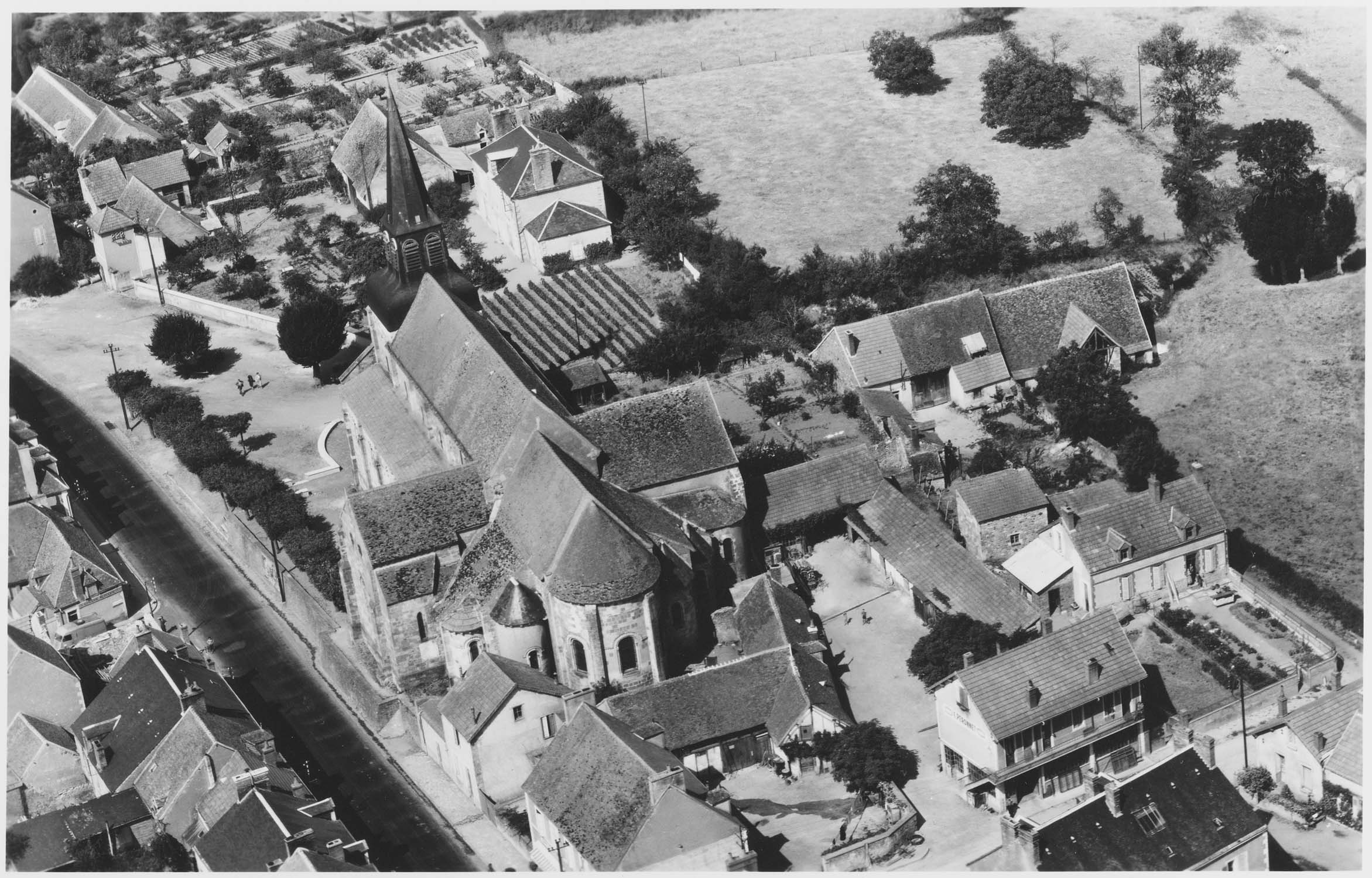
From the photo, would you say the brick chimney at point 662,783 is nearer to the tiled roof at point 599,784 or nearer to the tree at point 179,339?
the tiled roof at point 599,784

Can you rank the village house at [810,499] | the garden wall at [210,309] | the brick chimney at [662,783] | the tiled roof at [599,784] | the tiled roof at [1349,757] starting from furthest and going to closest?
the garden wall at [210,309] < the village house at [810,499] < the tiled roof at [1349,757] < the tiled roof at [599,784] < the brick chimney at [662,783]

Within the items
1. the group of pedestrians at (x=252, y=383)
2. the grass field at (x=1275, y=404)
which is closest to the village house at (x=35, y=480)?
the group of pedestrians at (x=252, y=383)

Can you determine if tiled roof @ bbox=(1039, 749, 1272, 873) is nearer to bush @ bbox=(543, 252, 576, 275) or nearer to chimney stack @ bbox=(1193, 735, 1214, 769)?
chimney stack @ bbox=(1193, 735, 1214, 769)

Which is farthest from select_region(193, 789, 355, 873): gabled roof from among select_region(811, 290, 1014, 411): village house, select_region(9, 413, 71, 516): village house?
select_region(811, 290, 1014, 411): village house

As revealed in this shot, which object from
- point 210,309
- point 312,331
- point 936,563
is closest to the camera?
point 936,563

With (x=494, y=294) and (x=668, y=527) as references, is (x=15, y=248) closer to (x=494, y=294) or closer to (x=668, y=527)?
(x=494, y=294)

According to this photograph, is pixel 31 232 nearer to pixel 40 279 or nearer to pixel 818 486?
pixel 40 279

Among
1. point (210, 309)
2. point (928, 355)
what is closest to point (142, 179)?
point (210, 309)
